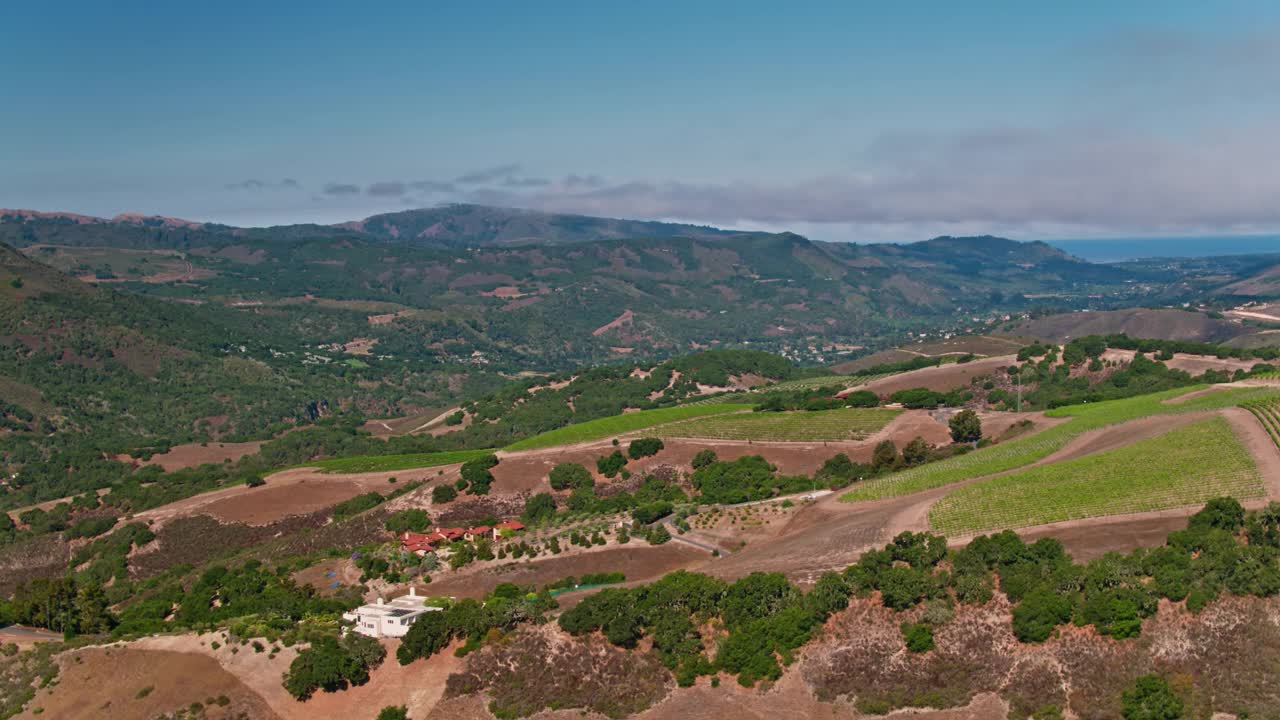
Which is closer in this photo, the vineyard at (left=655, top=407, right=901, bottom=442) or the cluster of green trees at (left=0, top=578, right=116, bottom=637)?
the cluster of green trees at (left=0, top=578, right=116, bottom=637)

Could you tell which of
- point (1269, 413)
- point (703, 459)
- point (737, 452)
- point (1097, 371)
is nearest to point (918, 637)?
point (1269, 413)

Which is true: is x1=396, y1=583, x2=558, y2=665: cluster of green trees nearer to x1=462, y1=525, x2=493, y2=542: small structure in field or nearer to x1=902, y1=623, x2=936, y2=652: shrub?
x1=902, y1=623, x2=936, y2=652: shrub

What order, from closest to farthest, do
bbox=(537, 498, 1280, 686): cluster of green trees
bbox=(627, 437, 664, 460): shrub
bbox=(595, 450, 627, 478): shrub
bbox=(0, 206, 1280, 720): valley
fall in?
bbox=(0, 206, 1280, 720): valley → bbox=(537, 498, 1280, 686): cluster of green trees → bbox=(595, 450, 627, 478): shrub → bbox=(627, 437, 664, 460): shrub

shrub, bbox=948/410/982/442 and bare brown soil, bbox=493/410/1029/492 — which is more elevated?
shrub, bbox=948/410/982/442

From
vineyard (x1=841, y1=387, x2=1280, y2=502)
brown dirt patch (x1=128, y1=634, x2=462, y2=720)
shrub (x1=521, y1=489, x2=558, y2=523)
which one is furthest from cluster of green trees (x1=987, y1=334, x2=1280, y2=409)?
brown dirt patch (x1=128, y1=634, x2=462, y2=720)

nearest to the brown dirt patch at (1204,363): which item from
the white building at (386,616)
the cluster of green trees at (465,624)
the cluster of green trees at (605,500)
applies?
the cluster of green trees at (605,500)

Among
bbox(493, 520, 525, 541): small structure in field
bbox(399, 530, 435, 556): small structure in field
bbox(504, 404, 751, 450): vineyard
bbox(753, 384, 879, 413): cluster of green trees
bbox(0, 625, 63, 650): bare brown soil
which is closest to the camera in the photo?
bbox(0, 625, 63, 650): bare brown soil

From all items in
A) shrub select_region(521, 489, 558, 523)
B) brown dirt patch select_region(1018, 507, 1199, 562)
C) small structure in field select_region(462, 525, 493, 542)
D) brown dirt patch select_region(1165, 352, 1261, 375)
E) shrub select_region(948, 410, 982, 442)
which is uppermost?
brown dirt patch select_region(1165, 352, 1261, 375)

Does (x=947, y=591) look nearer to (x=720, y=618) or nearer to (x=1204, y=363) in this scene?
(x=720, y=618)
